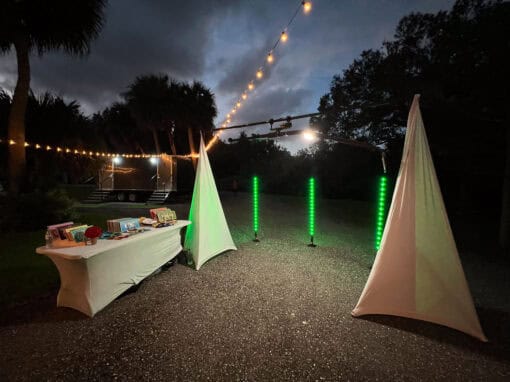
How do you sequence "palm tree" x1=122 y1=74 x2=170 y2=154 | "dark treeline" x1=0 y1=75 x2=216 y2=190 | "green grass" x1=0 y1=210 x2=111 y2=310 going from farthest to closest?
"palm tree" x1=122 y1=74 x2=170 y2=154, "dark treeline" x1=0 y1=75 x2=216 y2=190, "green grass" x1=0 y1=210 x2=111 y2=310

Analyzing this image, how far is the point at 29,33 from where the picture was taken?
610 cm

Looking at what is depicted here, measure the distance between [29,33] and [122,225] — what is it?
7.11m

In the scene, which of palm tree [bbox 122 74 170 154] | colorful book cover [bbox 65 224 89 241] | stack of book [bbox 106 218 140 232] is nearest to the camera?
colorful book cover [bbox 65 224 89 241]

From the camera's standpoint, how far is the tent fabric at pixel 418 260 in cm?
247

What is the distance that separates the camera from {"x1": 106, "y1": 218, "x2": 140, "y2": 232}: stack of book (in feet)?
10.9

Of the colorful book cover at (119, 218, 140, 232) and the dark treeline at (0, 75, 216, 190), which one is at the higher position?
the dark treeline at (0, 75, 216, 190)

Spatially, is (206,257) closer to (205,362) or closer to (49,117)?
A: (205,362)

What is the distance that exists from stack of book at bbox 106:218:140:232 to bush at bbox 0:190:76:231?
15.3 feet

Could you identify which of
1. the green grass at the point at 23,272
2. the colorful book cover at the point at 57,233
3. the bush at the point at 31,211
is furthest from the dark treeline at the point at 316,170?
the bush at the point at 31,211

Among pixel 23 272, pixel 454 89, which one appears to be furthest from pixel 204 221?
pixel 454 89

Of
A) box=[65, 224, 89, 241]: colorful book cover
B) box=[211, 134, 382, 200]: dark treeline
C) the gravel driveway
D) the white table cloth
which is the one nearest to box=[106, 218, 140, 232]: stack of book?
the white table cloth

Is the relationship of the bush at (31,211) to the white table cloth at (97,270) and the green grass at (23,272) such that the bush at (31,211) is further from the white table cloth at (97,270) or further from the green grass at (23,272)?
the white table cloth at (97,270)

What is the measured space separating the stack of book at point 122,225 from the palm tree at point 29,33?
17.9ft

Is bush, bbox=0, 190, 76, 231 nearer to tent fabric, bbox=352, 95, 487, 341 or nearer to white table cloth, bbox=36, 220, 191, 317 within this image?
white table cloth, bbox=36, 220, 191, 317
